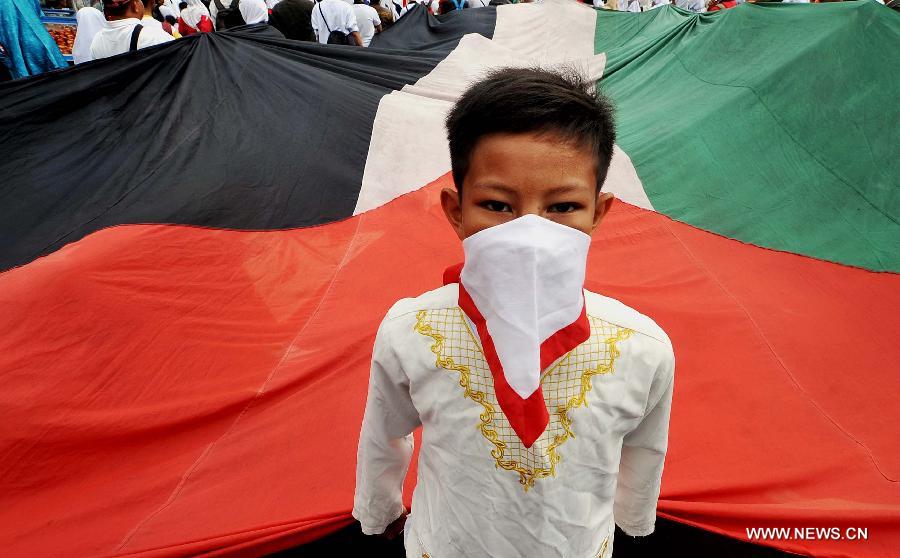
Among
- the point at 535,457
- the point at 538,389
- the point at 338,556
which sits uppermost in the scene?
the point at 538,389

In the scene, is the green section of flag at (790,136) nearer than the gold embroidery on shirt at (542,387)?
No

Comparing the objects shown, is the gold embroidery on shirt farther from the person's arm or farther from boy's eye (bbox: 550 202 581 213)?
the person's arm

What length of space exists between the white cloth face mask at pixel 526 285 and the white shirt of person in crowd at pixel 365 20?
13.7 feet

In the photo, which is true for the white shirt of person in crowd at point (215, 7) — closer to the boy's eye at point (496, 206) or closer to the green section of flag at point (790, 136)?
the green section of flag at point (790, 136)

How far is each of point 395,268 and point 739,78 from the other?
5.72 ft

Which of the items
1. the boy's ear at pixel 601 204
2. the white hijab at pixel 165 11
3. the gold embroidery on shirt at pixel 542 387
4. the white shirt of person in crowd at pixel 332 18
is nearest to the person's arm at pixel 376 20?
the white shirt of person in crowd at pixel 332 18

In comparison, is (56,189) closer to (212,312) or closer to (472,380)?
(212,312)

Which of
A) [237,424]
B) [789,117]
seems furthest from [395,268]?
[789,117]

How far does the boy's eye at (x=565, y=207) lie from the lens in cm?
62

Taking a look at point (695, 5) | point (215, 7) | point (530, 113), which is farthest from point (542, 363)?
point (695, 5)

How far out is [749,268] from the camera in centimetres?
165

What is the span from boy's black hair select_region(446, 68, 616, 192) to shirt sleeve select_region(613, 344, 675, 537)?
0.28 meters

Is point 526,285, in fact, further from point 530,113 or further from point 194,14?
point 194,14

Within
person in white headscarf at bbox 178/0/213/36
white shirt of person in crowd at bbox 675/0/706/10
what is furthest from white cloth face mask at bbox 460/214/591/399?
white shirt of person in crowd at bbox 675/0/706/10
